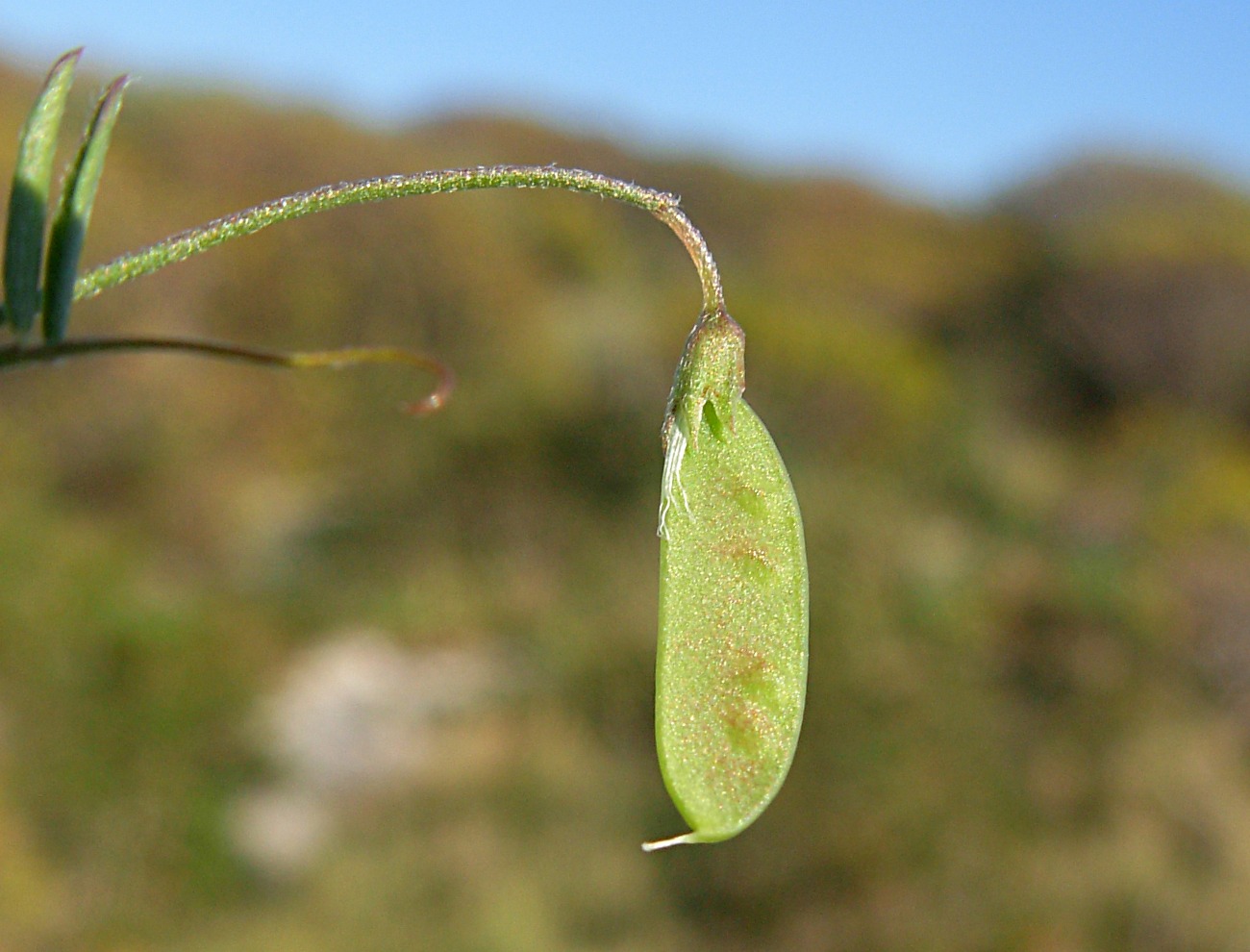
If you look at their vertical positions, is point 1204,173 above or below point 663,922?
above

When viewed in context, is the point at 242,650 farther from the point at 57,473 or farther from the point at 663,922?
the point at 663,922

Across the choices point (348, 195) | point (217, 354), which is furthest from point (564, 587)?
point (348, 195)

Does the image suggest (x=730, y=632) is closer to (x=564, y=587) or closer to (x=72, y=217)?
(x=72, y=217)

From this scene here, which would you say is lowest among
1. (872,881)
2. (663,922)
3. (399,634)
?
(399,634)

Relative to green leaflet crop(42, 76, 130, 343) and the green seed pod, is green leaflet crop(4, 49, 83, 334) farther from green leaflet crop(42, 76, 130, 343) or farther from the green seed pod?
the green seed pod

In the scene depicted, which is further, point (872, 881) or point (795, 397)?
point (795, 397)

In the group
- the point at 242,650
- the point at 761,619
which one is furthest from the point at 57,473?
the point at 761,619

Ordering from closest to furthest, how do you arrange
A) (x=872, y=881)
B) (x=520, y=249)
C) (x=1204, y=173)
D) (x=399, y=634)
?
(x=872, y=881) < (x=399, y=634) < (x=520, y=249) < (x=1204, y=173)
